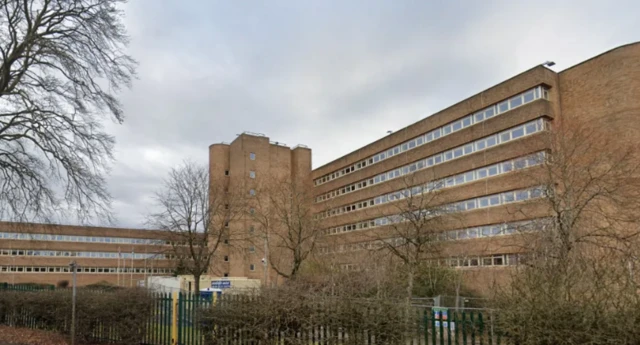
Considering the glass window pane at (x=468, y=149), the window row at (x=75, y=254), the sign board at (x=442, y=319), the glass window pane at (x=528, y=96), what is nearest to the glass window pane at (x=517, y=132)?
the glass window pane at (x=528, y=96)

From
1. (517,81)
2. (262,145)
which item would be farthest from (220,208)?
(262,145)

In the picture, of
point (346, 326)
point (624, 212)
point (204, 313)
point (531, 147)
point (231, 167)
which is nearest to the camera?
point (346, 326)

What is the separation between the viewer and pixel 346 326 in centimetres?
852

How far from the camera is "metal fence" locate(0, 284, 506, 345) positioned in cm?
750

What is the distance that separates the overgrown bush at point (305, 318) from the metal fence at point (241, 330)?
0.04 meters

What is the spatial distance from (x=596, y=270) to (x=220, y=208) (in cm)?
3352

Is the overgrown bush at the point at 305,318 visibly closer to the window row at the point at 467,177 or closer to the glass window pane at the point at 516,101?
the window row at the point at 467,177

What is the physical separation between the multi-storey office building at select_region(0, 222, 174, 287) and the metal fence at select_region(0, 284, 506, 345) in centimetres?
6054

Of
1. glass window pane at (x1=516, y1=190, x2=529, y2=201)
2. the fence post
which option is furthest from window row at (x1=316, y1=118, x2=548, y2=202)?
the fence post

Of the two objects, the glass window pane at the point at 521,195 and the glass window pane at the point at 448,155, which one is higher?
the glass window pane at the point at 448,155

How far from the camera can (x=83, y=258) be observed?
78.5 metres

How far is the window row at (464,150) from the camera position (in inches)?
1408

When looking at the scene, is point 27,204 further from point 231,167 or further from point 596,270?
point 231,167

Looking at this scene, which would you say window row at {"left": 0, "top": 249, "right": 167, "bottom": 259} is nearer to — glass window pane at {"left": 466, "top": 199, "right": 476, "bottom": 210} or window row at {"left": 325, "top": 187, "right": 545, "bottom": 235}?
window row at {"left": 325, "top": 187, "right": 545, "bottom": 235}
